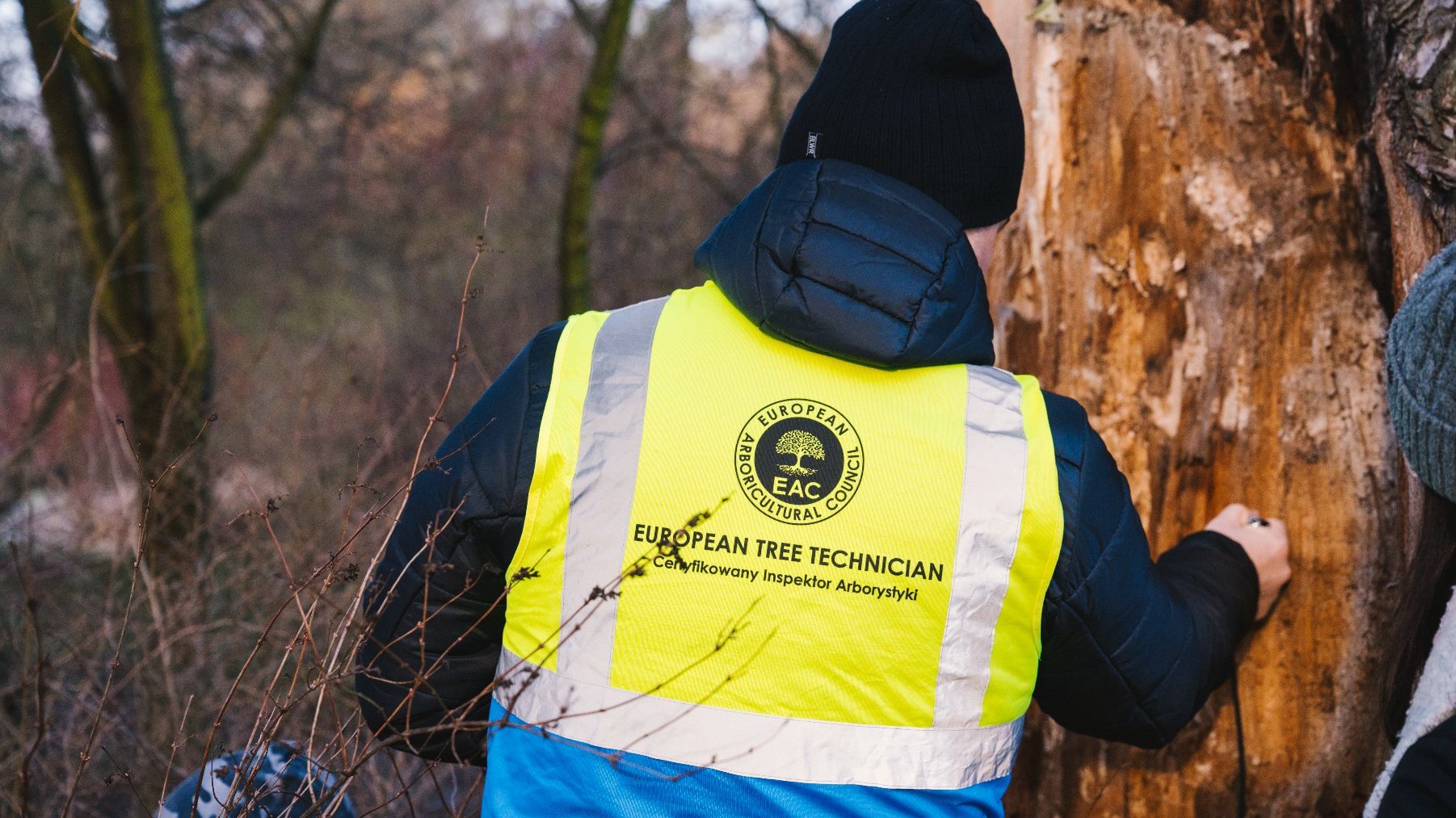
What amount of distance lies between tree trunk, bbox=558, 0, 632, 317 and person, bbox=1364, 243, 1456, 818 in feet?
19.0

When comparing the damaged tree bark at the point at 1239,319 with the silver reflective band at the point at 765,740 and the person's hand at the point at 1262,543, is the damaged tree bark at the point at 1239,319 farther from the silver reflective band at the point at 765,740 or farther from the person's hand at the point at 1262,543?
the silver reflective band at the point at 765,740

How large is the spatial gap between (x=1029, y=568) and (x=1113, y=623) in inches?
7.3

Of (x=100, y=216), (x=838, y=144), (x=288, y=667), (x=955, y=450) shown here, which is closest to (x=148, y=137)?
(x=100, y=216)

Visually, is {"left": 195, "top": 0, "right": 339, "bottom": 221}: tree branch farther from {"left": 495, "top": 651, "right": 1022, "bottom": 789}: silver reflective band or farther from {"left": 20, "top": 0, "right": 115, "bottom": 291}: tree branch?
{"left": 495, "top": 651, "right": 1022, "bottom": 789}: silver reflective band

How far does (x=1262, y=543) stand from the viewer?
214 centimetres

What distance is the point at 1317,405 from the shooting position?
2225 mm

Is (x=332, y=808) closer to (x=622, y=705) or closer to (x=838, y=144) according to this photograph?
(x=622, y=705)

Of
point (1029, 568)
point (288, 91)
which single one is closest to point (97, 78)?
point (288, 91)

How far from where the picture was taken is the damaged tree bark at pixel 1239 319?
2.19 m

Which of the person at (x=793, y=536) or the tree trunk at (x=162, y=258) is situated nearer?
the person at (x=793, y=536)

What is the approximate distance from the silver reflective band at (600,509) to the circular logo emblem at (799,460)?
17 cm

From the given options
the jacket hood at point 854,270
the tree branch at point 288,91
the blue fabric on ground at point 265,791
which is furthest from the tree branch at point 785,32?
the blue fabric on ground at point 265,791

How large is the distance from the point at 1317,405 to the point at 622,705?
159cm

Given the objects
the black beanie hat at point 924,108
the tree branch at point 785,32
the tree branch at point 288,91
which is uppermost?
the tree branch at point 785,32
